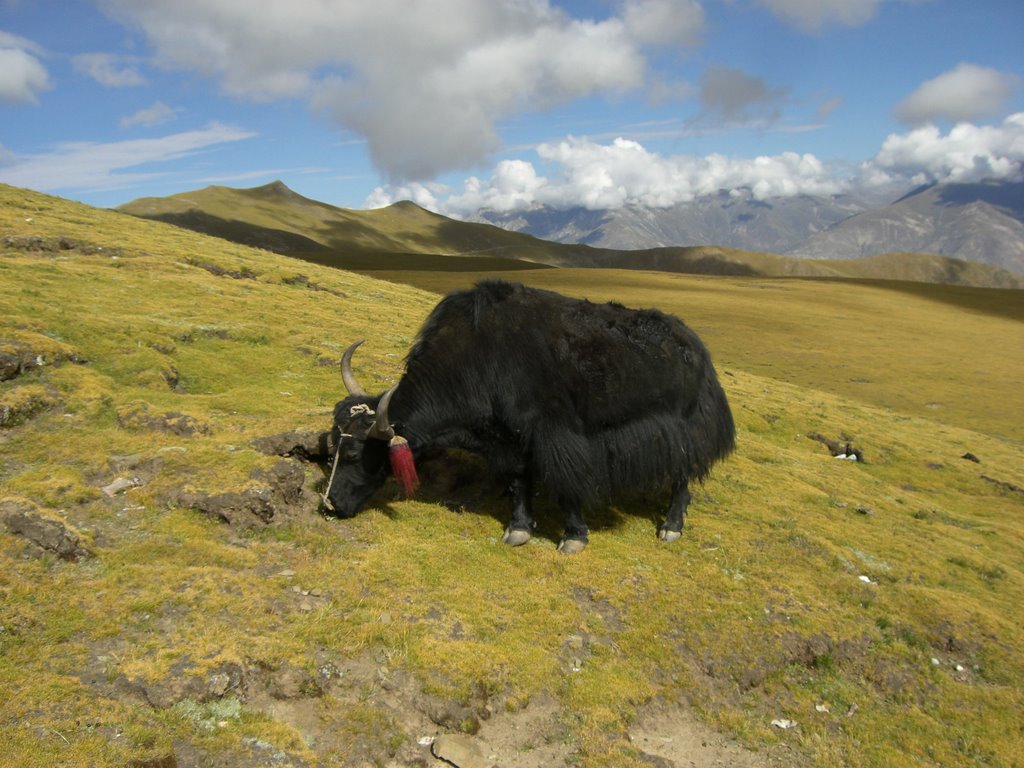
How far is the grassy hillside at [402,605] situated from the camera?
480 cm

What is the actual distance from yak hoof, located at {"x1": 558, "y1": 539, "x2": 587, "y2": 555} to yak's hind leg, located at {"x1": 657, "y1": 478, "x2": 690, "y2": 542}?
139cm

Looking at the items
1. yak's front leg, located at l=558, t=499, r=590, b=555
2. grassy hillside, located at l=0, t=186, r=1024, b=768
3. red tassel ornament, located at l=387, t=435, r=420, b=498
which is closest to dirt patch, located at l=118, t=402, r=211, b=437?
grassy hillside, located at l=0, t=186, r=1024, b=768

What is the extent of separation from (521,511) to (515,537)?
383 mm

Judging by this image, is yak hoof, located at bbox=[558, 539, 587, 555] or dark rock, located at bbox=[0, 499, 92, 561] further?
yak hoof, located at bbox=[558, 539, 587, 555]

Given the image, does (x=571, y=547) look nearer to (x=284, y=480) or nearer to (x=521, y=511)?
(x=521, y=511)

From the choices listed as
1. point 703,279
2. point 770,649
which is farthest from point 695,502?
point 703,279

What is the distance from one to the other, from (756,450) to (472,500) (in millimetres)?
8372

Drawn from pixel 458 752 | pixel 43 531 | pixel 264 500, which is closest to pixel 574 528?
pixel 458 752

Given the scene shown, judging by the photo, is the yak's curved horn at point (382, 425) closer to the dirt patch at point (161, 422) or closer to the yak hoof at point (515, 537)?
the yak hoof at point (515, 537)

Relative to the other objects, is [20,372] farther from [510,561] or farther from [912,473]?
[912,473]

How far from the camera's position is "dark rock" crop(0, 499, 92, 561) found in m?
5.73

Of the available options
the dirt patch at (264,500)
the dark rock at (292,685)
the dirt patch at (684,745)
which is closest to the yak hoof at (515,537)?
the dirt patch at (264,500)

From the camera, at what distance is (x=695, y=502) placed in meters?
10.3

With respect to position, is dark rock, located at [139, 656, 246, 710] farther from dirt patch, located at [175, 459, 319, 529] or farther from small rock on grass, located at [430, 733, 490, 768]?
dirt patch, located at [175, 459, 319, 529]
